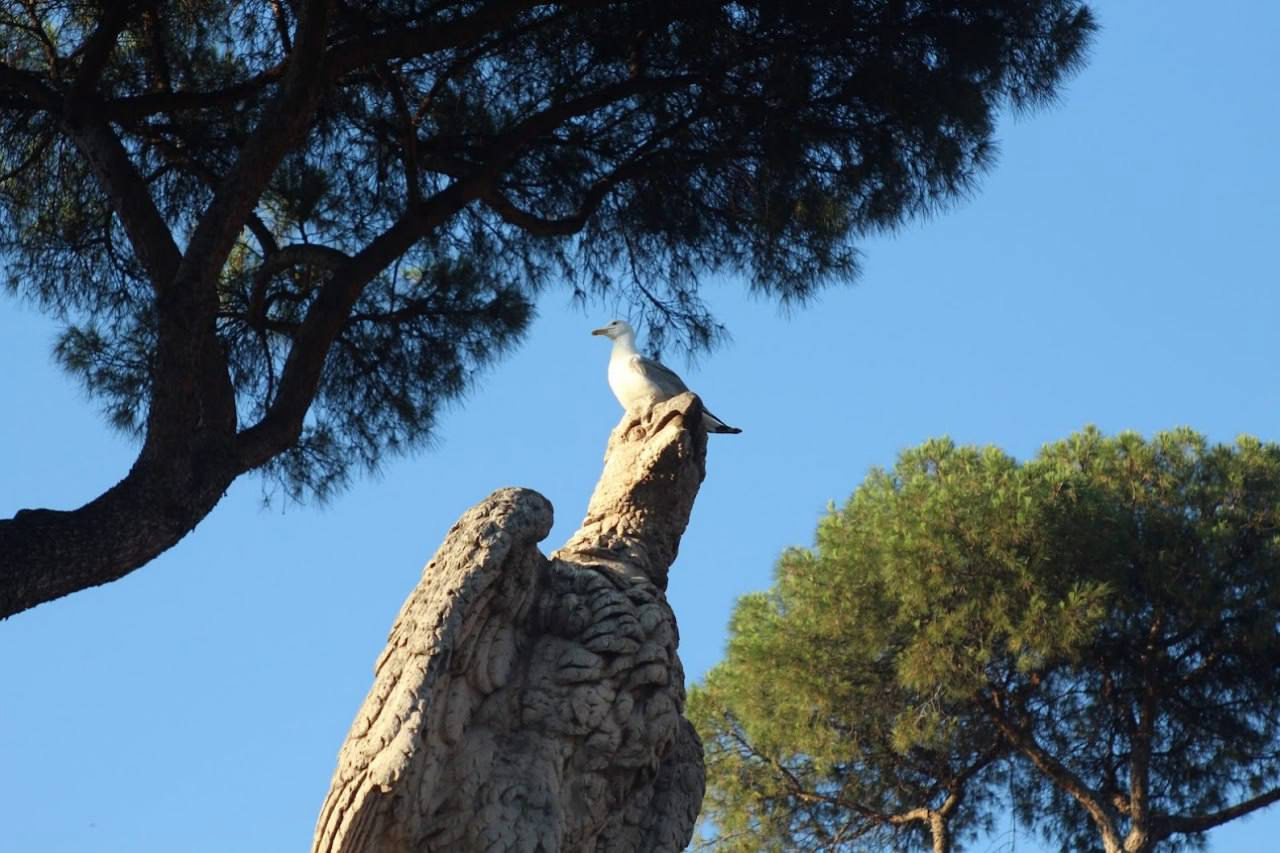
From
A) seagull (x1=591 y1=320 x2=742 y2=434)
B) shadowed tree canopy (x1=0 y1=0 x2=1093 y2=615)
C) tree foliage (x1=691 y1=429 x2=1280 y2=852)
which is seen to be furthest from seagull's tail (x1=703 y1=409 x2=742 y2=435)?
tree foliage (x1=691 y1=429 x2=1280 y2=852)

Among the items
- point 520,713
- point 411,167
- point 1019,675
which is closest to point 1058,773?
point 1019,675

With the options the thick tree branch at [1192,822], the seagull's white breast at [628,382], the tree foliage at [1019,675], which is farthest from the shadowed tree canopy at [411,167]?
the thick tree branch at [1192,822]

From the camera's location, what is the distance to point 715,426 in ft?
18.7

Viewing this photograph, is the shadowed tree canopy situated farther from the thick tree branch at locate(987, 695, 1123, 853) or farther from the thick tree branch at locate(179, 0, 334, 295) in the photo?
the thick tree branch at locate(987, 695, 1123, 853)

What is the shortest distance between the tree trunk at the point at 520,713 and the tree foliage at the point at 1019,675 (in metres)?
8.64

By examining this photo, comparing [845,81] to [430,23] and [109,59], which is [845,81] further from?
[109,59]

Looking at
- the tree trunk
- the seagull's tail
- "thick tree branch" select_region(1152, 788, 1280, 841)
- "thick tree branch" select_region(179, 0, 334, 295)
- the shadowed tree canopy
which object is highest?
"thick tree branch" select_region(1152, 788, 1280, 841)

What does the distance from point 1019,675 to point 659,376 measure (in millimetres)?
7539

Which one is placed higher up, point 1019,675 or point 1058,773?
point 1019,675

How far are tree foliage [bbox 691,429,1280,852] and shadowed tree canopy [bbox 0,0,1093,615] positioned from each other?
491 centimetres

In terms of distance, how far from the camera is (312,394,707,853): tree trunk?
404 cm

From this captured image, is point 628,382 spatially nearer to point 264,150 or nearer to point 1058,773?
point 264,150

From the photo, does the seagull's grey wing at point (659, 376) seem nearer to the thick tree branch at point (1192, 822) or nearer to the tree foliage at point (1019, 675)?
the tree foliage at point (1019, 675)

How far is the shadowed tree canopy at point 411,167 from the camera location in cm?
753
